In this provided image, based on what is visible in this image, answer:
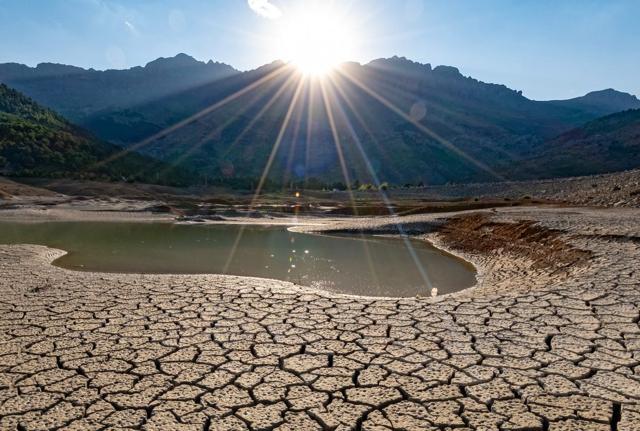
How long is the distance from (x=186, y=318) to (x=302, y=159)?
104m

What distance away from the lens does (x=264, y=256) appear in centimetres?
1497

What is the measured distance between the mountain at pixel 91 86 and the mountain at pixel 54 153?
79.7 m

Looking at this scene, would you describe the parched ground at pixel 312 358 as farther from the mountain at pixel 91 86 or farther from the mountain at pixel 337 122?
the mountain at pixel 91 86

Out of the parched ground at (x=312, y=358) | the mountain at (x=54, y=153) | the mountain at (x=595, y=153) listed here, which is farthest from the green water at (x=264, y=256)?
the mountain at (x=595, y=153)

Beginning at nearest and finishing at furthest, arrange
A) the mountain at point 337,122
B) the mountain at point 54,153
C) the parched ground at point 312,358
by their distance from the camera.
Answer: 1. the parched ground at point 312,358
2. the mountain at point 54,153
3. the mountain at point 337,122

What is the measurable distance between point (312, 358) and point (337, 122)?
13026 centimetres

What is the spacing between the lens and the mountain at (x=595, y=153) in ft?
252

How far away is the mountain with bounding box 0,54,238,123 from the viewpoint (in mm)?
164875

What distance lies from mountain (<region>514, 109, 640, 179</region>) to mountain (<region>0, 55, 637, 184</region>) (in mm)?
5842

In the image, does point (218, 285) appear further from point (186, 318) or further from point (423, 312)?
point (423, 312)

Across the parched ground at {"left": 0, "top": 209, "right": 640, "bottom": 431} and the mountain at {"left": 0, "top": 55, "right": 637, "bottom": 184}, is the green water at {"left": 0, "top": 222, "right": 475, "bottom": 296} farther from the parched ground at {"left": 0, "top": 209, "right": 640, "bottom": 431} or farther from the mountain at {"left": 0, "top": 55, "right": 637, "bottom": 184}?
the mountain at {"left": 0, "top": 55, "right": 637, "bottom": 184}

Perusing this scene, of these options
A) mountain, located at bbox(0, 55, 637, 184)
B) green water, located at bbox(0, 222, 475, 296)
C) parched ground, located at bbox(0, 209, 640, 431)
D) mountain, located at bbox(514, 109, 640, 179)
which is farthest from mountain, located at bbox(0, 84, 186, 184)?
mountain, located at bbox(514, 109, 640, 179)

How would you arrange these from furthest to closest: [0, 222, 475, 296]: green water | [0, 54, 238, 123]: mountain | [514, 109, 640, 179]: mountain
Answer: [0, 54, 238, 123]: mountain → [514, 109, 640, 179]: mountain → [0, 222, 475, 296]: green water

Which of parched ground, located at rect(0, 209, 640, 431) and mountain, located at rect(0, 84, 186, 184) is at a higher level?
mountain, located at rect(0, 84, 186, 184)
